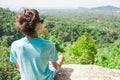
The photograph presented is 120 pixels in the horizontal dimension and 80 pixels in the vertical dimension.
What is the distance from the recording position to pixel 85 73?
4.51m

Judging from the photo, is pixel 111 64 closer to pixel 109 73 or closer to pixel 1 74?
pixel 109 73

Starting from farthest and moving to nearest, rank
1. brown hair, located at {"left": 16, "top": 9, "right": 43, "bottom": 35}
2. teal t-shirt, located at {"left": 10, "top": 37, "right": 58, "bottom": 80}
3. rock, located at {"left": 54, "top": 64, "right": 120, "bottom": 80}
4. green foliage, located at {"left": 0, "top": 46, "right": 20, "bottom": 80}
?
green foliage, located at {"left": 0, "top": 46, "right": 20, "bottom": 80}
rock, located at {"left": 54, "top": 64, "right": 120, "bottom": 80}
teal t-shirt, located at {"left": 10, "top": 37, "right": 58, "bottom": 80}
brown hair, located at {"left": 16, "top": 9, "right": 43, "bottom": 35}

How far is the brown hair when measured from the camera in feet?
9.82

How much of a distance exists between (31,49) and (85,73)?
1598mm

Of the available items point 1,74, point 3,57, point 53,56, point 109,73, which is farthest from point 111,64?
point 3,57

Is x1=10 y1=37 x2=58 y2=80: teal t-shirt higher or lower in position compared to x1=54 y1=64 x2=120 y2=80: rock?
higher

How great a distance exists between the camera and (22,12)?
9.96ft

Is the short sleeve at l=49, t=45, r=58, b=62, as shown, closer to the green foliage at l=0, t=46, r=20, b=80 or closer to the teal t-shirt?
the teal t-shirt

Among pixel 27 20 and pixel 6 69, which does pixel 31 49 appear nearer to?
pixel 27 20

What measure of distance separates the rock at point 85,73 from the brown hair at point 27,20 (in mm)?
1545

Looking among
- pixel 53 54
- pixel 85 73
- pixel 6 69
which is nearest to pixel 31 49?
pixel 53 54

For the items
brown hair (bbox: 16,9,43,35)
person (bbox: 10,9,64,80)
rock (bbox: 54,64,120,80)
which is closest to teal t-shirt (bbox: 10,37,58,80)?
person (bbox: 10,9,64,80)

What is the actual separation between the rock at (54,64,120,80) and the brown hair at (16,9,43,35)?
155 centimetres

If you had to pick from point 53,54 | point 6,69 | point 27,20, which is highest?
point 27,20
